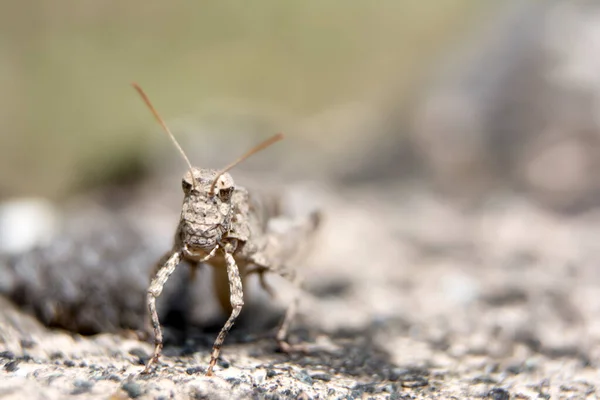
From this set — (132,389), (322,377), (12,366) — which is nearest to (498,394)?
(322,377)

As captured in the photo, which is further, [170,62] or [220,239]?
[170,62]

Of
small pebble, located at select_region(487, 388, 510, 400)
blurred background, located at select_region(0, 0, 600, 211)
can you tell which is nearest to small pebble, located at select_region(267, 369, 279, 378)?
small pebble, located at select_region(487, 388, 510, 400)

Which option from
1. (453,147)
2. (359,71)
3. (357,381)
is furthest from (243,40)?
(357,381)

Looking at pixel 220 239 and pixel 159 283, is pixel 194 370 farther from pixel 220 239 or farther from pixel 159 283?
pixel 220 239

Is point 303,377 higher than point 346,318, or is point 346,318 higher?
point 346,318

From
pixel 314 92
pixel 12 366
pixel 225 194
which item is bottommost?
pixel 12 366

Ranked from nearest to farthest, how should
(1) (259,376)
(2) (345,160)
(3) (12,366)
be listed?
(3) (12,366)
(1) (259,376)
(2) (345,160)

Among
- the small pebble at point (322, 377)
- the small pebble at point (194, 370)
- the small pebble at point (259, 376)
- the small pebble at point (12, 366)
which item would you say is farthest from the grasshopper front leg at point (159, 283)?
the small pebble at point (322, 377)

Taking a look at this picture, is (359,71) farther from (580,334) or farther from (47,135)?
(580,334)
